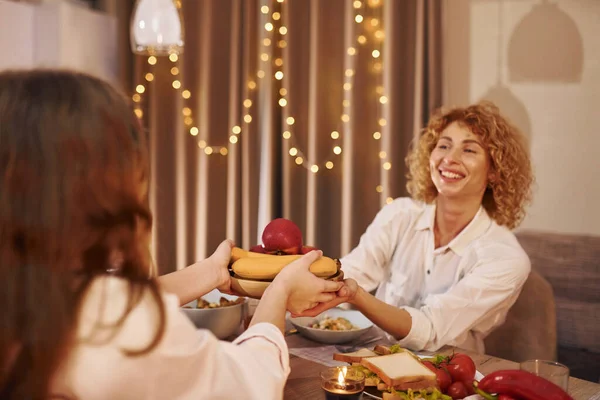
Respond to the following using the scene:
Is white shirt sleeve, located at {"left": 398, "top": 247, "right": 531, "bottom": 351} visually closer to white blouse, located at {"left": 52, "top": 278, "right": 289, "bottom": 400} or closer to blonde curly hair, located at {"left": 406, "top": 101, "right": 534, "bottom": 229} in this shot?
blonde curly hair, located at {"left": 406, "top": 101, "right": 534, "bottom": 229}

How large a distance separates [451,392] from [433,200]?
1.22 metres

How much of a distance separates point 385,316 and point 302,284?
1.60 ft

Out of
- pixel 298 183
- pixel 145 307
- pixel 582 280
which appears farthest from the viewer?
pixel 298 183

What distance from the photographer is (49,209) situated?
773 millimetres

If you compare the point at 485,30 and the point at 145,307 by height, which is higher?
the point at 485,30

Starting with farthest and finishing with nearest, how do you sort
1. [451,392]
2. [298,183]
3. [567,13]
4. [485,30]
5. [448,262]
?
[298,183] → [485,30] → [567,13] → [448,262] → [451,392]

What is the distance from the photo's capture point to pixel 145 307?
0.83m

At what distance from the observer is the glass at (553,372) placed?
3.80 ft

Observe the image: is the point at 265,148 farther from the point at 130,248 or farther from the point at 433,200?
the point at 130,248

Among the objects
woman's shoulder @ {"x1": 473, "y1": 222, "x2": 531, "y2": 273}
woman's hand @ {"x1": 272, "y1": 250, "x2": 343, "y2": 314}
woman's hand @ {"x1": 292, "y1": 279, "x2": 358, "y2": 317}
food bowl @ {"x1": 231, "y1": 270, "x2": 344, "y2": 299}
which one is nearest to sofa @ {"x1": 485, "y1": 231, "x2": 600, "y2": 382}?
woman's shoulder @ {"x1": 473, "y1": 222, "x2": 531, "y2": 273}

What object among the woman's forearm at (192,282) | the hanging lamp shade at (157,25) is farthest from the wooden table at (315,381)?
the hanging lamp shade at (157,25)

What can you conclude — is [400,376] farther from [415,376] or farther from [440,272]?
[440,272]

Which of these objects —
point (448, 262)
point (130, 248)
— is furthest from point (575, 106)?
point (130, 248)

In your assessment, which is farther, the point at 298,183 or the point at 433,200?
the point at 298,183
